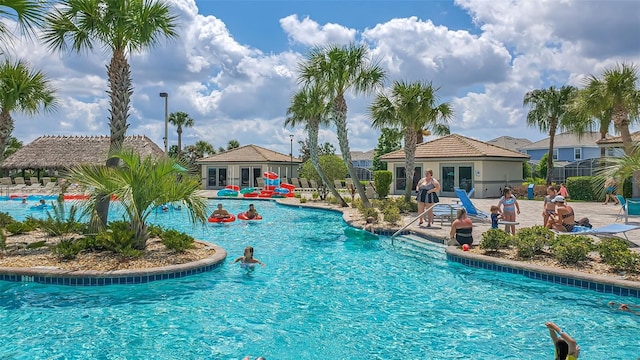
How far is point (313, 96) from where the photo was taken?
21.7 meters

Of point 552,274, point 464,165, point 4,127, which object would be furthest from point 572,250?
point 464,165

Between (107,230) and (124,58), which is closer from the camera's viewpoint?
(107,230)

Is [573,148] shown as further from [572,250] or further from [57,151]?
[57,151]

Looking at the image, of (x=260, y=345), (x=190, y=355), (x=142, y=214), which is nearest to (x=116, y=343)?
(x=190, y=355)

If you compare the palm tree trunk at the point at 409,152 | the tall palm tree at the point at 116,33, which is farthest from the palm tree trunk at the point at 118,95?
the palm tree trunk at the point at 409,152

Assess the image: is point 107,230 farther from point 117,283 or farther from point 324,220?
point 324,220

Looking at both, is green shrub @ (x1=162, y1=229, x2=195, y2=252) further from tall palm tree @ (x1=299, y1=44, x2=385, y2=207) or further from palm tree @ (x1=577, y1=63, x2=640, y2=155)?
palm tree @ (x1=577, y1=63, x2=640, y2=155)

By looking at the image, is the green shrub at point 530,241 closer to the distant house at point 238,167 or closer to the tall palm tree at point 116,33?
the tall palm tree at point 116,33

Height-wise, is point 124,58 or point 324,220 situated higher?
point 124,58

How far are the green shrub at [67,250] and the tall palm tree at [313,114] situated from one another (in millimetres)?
13355

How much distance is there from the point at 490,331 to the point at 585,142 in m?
50.3

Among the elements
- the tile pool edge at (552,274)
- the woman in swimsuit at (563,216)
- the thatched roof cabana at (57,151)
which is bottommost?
the tile pool edge at (552,274)

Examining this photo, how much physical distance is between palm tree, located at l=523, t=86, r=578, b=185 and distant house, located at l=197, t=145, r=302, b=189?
69.4 ft

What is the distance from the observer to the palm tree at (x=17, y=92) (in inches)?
482
